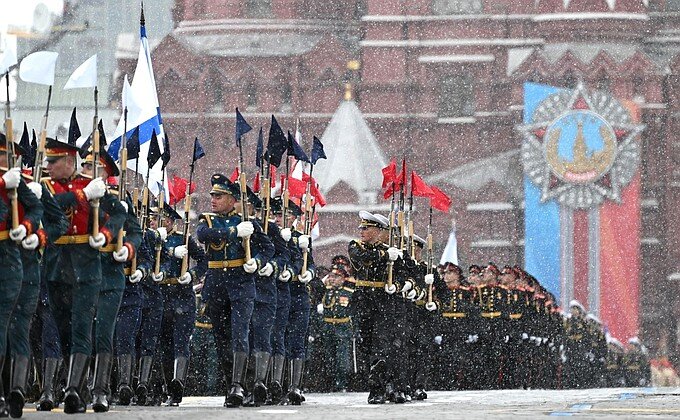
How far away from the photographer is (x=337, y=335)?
25.2m

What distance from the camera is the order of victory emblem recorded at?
62.2m

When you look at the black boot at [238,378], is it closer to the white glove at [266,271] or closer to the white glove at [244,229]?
the white glove at [266,271]

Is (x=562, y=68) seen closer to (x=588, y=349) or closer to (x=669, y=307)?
(x=669, y=307)

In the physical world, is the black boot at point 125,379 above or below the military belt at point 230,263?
below

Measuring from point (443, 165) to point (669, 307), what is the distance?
8.41 m

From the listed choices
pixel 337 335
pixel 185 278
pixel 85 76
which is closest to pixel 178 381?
pixel 185 278

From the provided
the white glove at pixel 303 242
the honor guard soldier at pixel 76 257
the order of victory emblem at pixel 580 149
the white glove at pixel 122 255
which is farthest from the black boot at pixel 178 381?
the order of victory emblem at pixel 580 149

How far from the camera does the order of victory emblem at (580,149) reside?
6225 cm

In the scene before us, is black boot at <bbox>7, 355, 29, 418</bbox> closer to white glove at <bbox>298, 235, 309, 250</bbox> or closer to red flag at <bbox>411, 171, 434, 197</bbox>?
white glove at <bbox>298, 235, 309, 250</bbox>

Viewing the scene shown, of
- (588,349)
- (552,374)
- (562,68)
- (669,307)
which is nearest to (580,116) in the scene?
(562,68)

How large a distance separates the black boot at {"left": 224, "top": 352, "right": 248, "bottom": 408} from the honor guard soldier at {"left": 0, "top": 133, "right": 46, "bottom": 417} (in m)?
2.92

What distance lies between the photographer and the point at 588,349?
112 ft

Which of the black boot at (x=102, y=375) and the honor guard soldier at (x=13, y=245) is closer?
the honor guard soldier at (x=13, y=245)

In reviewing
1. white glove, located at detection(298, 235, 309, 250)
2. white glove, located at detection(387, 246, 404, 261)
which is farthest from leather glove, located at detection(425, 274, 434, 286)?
white glove, located at detection(387, 246, 404, 261)
